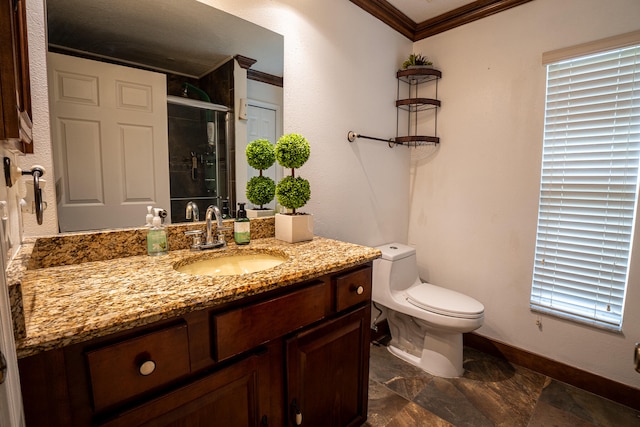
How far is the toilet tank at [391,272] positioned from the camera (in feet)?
6.34

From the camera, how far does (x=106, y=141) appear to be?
1081mm

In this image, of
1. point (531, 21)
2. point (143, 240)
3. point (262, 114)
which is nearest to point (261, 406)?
point (143, 240)

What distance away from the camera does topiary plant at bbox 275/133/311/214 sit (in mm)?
1419

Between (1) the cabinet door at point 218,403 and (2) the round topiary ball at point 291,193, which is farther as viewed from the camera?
(2) the round topiary ball at point 291,193

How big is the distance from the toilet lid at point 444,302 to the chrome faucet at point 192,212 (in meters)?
1.33

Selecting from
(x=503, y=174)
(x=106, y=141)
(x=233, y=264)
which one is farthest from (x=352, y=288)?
(x=503, y=174)

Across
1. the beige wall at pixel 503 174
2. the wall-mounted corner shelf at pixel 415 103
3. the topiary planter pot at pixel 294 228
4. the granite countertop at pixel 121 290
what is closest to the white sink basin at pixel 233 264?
the granite countertop at pixel 121 290

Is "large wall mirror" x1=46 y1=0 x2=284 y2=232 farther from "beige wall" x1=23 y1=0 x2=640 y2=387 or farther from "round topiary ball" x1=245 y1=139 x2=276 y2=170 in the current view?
"beige wall" x1=23 y1=0 x2=640 y2=387

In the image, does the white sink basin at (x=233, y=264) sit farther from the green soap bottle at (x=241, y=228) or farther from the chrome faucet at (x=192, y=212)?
→ the chrome faucet at (x=192, y=212)

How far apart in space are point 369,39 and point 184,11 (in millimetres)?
1210

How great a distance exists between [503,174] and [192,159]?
Result: 1.87m

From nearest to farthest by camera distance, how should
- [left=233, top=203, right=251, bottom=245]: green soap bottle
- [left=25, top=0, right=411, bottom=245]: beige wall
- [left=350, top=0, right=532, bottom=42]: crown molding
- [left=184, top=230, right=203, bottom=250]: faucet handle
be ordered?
[left=184, top=230, right=203, bottom=250]: faucet handle < [left=233, top=203, right=251, bottom=245]: green soap bottle < [left=25, top=0, right=411, bottom=245]: beige wall < [left=350, top=0, right=532, bottom=42]: crown molding

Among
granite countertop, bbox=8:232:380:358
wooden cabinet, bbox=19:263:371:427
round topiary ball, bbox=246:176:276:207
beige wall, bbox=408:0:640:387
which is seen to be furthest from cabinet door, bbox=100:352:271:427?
beige wall, bbox=408:0:640:387

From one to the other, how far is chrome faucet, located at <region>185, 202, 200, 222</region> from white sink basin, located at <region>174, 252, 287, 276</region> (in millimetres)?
216
